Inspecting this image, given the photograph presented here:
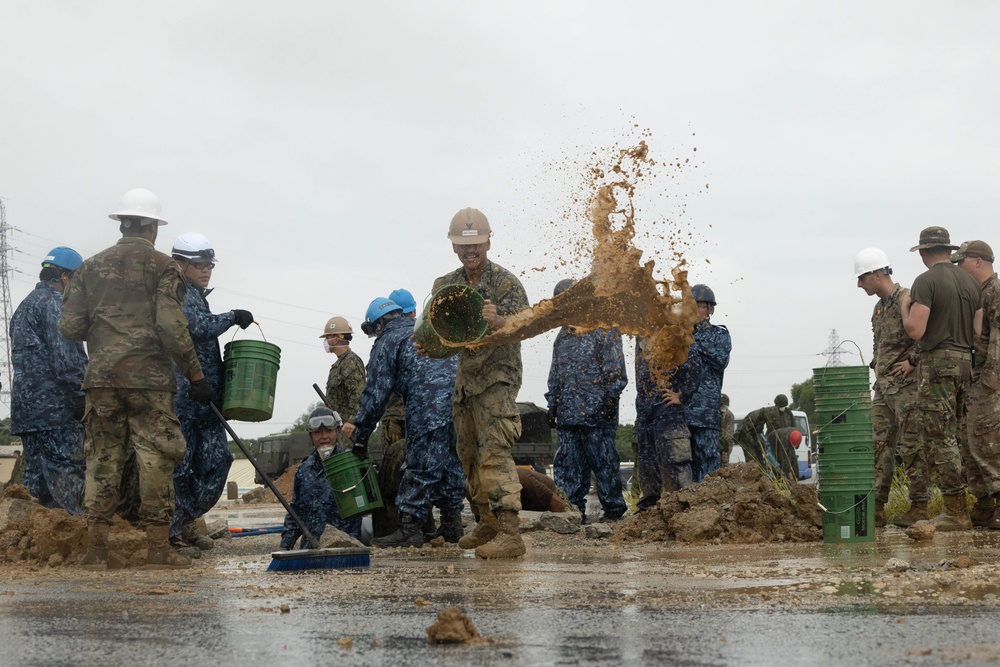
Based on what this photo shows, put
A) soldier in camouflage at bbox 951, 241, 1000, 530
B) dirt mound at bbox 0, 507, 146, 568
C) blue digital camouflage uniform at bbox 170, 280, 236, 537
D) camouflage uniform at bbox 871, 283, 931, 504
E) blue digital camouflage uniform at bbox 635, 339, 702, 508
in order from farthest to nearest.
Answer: blue digital camouflage uniform at bbox 635, 339, 702, 508 → camouflage uniform at bbox 871, 283, 931, 504 → soldier in camouflage at bbox 951, 241, 1000, 530 → blue digital camouflage uniform at bbox 170, 280, 236, 537 → dirt mound at bbox 0, 507, 146, 568

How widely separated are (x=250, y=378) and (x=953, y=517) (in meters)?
5.65

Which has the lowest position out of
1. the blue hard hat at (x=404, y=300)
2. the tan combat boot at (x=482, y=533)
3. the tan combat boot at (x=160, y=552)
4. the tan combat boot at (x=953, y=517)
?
the tan combat boot at (x=160, y=552)

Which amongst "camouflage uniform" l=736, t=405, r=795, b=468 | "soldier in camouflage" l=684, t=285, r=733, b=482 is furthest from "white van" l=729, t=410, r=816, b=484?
"soldier in camouflage" l=684, t=285, r=733, b=482

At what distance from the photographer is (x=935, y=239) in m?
9.37

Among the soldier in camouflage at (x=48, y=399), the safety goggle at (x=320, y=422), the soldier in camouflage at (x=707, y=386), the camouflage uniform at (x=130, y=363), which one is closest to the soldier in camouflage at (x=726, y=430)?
the soldier in camouflage at (x=707, y=386)

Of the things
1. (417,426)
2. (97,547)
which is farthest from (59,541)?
(417,426)

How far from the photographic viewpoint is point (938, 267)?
929 cm

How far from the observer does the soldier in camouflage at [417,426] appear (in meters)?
9.20

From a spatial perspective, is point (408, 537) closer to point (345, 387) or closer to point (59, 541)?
point (59, 541)

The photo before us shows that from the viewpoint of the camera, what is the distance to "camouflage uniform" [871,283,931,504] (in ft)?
31.2

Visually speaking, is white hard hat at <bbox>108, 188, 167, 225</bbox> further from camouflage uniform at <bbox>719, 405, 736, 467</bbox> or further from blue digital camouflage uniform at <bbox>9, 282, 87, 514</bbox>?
camouflage uniform at <bbox>719, 405, 736, 467</bbox>

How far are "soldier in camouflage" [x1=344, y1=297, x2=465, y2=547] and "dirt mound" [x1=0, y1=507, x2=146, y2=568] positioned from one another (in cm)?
212

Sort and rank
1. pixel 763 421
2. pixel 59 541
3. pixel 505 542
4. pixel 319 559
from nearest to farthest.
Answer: pixel 319 559 → pixel 505 542 → pixel 59 541 → pixel 763 421

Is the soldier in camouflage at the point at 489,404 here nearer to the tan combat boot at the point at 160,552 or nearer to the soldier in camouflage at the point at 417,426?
the soldier in camouflage at the point at 417,426
